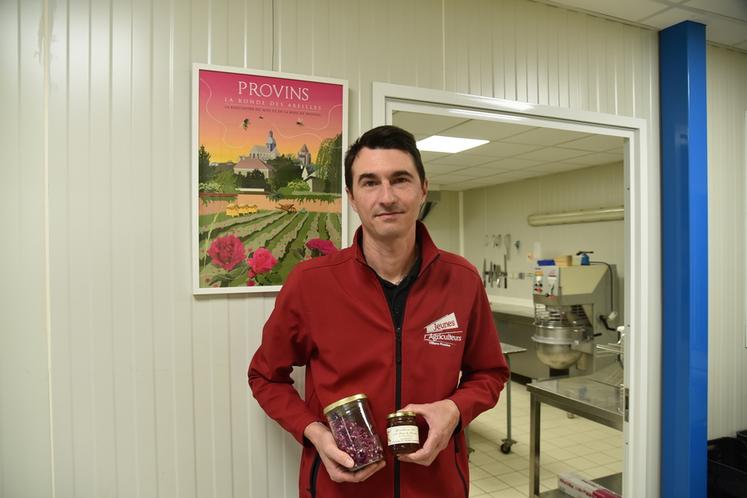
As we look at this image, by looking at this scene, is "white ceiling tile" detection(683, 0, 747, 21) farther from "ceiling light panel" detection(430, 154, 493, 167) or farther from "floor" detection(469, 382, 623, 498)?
"floor" detection(469, 382, 623, 498)

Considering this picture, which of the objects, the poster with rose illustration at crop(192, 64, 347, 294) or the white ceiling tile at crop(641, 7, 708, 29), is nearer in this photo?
the poster with rose illustration at crop(192, 64, 347, 294)

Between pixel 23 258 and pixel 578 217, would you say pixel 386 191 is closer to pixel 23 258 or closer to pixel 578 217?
pixel 23 258

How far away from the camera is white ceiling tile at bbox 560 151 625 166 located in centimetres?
451

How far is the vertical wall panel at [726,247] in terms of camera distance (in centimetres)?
245

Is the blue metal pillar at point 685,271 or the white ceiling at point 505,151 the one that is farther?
the white ceiling at point 505,151

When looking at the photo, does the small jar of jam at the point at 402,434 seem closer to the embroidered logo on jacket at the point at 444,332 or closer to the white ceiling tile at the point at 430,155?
the embroidered logo on jacket at the point at 444,332

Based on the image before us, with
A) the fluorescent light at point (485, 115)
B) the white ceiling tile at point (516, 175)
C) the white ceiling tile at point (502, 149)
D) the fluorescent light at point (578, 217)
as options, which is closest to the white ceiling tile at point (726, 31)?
→ the fluorescent light at point (485, 115)

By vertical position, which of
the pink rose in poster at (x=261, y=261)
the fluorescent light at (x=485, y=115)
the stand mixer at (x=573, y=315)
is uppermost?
the fluorescent light at (x=485, y=115)

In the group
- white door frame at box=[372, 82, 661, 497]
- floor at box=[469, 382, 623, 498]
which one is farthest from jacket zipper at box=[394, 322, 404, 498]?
floor at box=[469, 382, 623, 498]

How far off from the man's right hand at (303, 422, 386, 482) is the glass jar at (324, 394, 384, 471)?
14 mm

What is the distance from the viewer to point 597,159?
15.6 feet

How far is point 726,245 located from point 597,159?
247cm

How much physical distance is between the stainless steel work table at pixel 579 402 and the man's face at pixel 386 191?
1.70 m

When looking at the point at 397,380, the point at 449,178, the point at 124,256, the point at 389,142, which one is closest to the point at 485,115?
the point at 389,142
